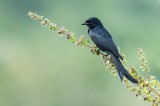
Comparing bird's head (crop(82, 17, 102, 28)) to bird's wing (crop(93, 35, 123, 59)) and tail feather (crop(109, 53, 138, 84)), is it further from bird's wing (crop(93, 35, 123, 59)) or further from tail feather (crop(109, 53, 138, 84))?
tail feather (crop(109, 53, 138, 84))

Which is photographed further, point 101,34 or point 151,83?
point 101,34

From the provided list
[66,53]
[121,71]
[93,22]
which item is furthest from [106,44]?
[66,53]

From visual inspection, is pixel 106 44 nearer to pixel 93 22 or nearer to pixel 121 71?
pixel 93 22

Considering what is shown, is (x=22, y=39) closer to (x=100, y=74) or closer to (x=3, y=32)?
(x=3, y=32)


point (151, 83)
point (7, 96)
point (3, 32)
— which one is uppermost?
point (3, 32)

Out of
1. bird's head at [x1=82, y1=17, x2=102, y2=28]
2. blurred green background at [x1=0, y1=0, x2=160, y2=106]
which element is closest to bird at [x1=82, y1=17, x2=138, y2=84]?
bird's head at [x1=82, y1=17, x2=102, y2=28]

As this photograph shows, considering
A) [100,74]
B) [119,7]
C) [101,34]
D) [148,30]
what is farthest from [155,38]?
[101,34]

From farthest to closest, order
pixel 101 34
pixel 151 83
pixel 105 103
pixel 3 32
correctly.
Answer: pixel 3 32, pixel 105 103, pixel 101 34, pixel 151 83

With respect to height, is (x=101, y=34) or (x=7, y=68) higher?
(x=7, y=68)

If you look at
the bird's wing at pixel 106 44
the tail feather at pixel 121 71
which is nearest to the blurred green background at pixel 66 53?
the bird's wing at pixel 106 44
